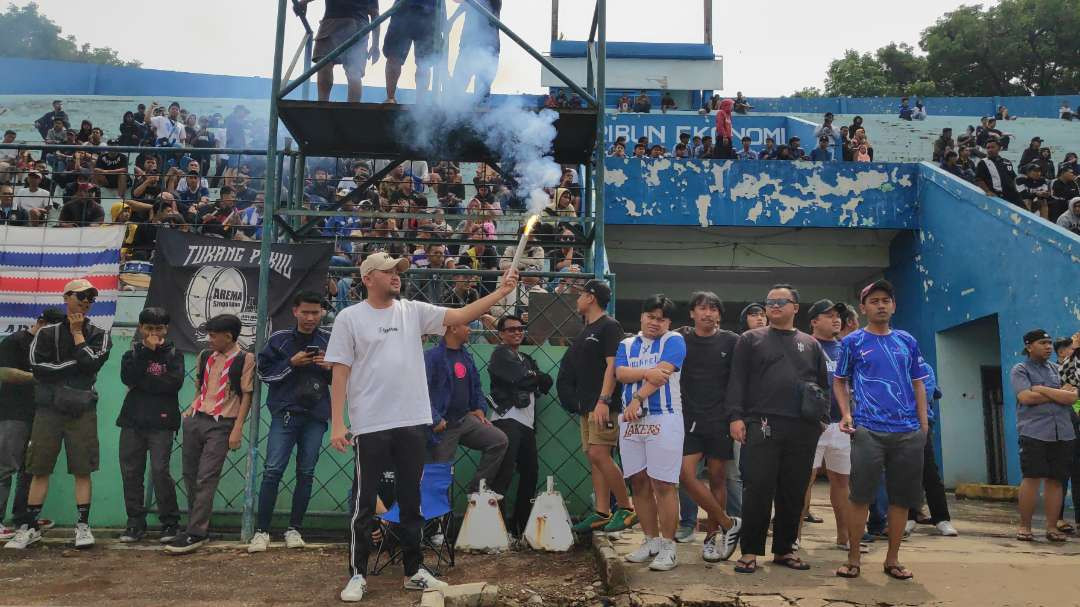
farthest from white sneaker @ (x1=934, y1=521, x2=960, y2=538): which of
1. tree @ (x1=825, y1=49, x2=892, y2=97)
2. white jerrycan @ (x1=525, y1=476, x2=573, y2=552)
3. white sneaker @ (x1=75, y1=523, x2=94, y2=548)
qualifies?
tree @ (x1=825, y1=49, x2=892, y2=97)

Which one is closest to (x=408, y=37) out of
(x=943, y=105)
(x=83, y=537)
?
(x=83, y=537)

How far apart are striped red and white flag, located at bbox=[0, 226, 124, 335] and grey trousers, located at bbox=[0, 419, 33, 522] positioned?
1.24 m

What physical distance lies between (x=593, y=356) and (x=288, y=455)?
2.54 m

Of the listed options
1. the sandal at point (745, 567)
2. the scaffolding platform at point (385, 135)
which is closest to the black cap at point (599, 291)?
the scaffolding platform at point (385, 135)

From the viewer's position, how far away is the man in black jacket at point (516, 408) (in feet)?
23.0

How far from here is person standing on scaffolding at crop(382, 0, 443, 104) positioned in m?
7.68

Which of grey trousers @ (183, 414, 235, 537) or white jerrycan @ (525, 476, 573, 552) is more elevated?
grey trousers @ (183, 414, 235, 537)

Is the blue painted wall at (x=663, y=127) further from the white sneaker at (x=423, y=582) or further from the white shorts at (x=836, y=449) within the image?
the white sneaker at (x=423, y=582)

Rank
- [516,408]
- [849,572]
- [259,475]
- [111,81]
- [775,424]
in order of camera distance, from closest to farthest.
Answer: [849,572] < [775,424] < [516,408] < [259,475] < [111,81]

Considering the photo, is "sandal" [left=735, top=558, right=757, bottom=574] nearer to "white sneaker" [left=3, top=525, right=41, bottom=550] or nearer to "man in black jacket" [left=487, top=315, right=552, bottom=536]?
"man in black jacket" [left=487, top=315, right=552, bottom=536]

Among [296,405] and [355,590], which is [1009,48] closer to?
[296,405]

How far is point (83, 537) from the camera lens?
6.52 metres

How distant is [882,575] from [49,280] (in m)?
7.37

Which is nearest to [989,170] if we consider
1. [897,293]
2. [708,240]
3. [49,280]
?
[897,293]
